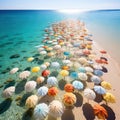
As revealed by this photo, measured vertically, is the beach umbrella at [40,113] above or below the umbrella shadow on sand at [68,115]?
above

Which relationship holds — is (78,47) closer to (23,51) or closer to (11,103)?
(23,51)

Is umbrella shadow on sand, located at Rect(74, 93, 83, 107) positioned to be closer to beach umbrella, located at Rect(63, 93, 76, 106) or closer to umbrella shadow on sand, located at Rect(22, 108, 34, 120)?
beach umbrella, located at Rect(63, 93, 76, 106)

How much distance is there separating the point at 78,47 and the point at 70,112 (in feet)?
55.3

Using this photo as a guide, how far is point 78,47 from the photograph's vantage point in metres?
26.0

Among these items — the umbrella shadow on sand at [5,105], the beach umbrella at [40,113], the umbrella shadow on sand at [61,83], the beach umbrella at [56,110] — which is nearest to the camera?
the beach umbrella at [40,113]

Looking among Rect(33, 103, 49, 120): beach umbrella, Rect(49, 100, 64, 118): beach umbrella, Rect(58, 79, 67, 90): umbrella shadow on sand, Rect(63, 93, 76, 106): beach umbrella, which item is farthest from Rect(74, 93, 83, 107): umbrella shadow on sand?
Rect(33, 103, 49, 120): beach umbrella

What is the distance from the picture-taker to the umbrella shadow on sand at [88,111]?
1079 cm

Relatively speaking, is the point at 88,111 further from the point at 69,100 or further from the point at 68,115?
the point at 69,100

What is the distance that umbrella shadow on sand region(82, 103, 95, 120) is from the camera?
10788 millimetres

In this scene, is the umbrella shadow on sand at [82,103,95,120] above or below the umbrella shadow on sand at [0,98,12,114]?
above

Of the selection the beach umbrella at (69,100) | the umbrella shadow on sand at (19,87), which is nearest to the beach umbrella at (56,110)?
the beach umbrella at (69,100)

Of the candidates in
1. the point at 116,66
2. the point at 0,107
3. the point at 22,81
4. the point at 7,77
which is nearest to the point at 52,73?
the point at 22,81

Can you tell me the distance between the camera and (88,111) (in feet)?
37.1

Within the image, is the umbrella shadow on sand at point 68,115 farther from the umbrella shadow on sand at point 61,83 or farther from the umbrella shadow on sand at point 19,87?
the umbrella shadow on sand at point 19,87
